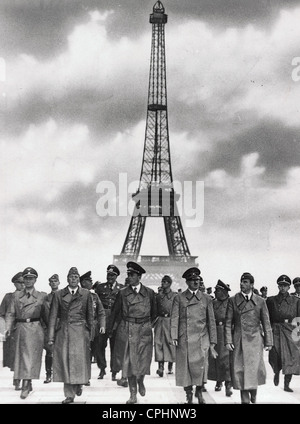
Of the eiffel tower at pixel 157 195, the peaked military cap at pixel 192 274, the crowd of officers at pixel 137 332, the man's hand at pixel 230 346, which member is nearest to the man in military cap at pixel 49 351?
the crowd of officers at pixel 137 332

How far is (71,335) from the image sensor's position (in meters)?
8.41

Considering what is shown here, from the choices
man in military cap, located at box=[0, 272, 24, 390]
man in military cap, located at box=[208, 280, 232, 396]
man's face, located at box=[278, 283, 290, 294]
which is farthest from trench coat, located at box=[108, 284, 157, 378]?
man's face, located at box=[278, 283, 290, 294]

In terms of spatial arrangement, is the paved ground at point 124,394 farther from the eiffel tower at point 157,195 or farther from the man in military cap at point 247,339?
the eiffel tower at point 157,195

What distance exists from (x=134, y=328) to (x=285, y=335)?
9.06 ft

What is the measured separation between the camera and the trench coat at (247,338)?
8.09m

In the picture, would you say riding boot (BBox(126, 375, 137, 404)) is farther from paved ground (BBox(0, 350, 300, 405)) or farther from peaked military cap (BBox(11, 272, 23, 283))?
peaked military cap (BBox(11, 272, 23, 283))

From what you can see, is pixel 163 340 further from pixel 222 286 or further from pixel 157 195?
pixel 157 195

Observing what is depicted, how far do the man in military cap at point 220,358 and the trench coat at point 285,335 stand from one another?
0.76m

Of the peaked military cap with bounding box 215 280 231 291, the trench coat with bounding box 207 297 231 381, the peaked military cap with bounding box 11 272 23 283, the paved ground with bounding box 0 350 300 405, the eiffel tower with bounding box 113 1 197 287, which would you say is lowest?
the paved ground with bounding box 0 350 300 405

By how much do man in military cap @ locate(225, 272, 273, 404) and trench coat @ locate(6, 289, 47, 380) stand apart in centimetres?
273

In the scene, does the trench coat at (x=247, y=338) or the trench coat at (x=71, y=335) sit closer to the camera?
the trench coat at (x=247, y=338)

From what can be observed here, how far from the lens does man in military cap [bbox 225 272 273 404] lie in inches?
319
